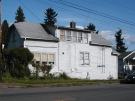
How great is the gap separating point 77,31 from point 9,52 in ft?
35.9

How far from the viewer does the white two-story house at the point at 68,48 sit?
36688 mm

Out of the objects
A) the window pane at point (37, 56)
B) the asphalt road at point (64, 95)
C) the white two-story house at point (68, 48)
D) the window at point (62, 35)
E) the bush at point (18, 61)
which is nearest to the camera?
the asphalt road at point (64, 95)

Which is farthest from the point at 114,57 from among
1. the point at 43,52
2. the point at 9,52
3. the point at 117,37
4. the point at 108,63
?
the point at 117,37

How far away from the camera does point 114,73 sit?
148 ft

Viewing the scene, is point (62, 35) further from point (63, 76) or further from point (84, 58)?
point (63, 76)

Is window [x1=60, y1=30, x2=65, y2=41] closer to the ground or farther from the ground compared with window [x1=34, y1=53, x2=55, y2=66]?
farther from the ground

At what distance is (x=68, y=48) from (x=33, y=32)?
4.76 m

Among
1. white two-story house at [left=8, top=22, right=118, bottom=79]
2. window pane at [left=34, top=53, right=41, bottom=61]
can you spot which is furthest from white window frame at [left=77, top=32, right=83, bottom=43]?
window pane at [left=34, top=53, right=41, bottom=61]

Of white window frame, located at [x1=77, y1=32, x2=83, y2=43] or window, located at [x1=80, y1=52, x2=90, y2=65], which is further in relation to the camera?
white window frame, located at [x1=77, y1=32, x2=83, y2=43]

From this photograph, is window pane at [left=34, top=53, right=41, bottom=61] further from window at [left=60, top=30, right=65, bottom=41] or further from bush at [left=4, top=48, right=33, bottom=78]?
window at [left=60, top=30, right=65, bottom=41]

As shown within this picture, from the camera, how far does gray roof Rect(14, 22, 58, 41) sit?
36469 millimetres

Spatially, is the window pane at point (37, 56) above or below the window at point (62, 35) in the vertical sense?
below

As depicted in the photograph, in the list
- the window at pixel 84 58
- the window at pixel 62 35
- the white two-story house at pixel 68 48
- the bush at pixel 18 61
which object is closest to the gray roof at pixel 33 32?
the white two-story house at pixel 68 48

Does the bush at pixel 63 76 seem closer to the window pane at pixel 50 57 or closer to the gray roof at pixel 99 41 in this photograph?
the window pane at pixel 50 57
